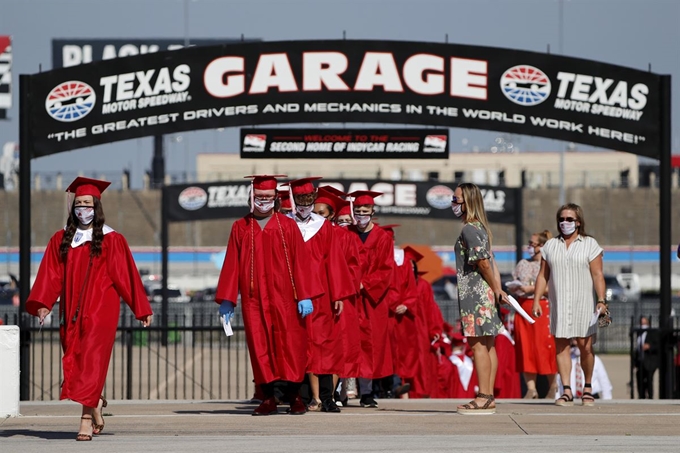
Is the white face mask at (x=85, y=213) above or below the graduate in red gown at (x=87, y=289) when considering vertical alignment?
above

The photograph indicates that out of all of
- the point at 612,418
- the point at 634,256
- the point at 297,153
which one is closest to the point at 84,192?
the point at 612,418

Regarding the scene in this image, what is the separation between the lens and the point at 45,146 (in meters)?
14.5

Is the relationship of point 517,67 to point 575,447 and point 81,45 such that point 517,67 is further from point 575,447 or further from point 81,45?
point 81,45

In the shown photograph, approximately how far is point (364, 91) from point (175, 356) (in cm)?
546

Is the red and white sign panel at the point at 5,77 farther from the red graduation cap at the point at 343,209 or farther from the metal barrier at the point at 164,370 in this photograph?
the red graduation cap at the point at 343,209

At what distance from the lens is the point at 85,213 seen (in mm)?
8773

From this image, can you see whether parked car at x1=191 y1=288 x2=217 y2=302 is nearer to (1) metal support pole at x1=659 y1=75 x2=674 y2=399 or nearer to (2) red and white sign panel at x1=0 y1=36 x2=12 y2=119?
(2) red and white sign panel at x1=0 y1=36 x2=12 y2=119

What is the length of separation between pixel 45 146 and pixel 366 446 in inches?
302

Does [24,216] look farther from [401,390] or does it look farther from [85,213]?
[85,213]

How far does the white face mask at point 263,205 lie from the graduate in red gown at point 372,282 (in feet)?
5.47

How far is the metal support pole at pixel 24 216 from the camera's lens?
1355 centimetres

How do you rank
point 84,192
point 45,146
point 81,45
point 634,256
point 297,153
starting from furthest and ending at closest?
point 81,45 → point 634,256 → point 297,153 → point 45,146 → point 84,192

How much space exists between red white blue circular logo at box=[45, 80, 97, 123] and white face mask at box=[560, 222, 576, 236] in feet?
20.3

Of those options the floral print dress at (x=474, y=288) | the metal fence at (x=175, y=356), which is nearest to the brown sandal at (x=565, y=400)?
the floral print dress at (x=474, y=288)
